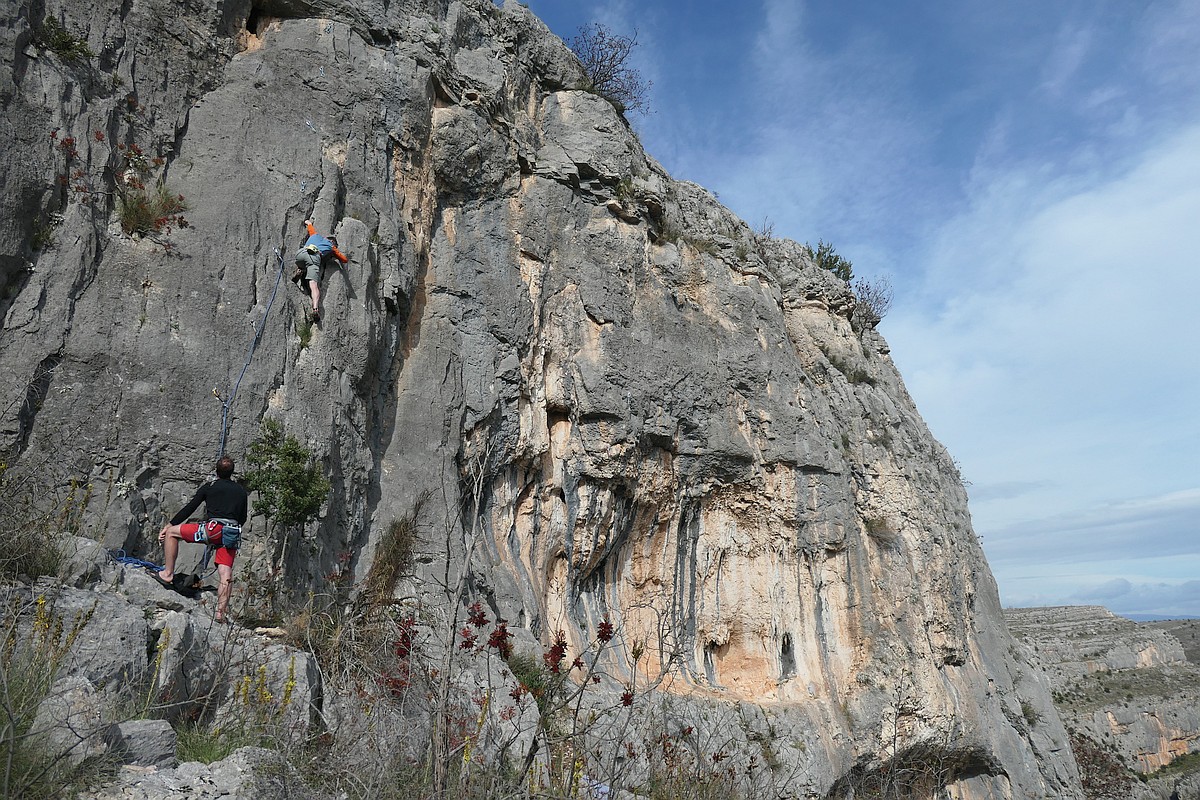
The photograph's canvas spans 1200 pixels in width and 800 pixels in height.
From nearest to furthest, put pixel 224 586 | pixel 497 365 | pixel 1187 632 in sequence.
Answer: pixel 224 586 < pixel 497 365 < pixel 1187 632

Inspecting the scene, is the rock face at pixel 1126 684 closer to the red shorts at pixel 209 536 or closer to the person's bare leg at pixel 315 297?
the person's bare leg at pixel 315 297

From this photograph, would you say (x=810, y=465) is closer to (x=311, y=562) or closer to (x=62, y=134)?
(x=311, y=562)

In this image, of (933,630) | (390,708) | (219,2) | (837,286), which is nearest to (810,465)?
(933,630)

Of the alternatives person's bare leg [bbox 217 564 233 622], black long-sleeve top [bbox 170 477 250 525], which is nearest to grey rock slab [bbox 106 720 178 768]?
person's bare leg [bbox 217 564 233 622]

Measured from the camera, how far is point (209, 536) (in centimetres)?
666

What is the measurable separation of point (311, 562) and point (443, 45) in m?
8.45

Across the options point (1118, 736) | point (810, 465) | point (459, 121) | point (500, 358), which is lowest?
point (1118, 736)

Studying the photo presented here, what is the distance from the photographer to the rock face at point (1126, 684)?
3384cm

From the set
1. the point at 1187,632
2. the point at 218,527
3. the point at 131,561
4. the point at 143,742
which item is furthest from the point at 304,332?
the point at 1187,632

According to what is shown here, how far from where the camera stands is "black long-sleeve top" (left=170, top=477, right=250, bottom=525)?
678 cm

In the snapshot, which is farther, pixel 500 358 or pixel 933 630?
pixel 933 630

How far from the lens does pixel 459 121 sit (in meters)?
12.0

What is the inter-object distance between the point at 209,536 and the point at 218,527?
10 centimetres

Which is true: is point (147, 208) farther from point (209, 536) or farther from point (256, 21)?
point (256, 21)
